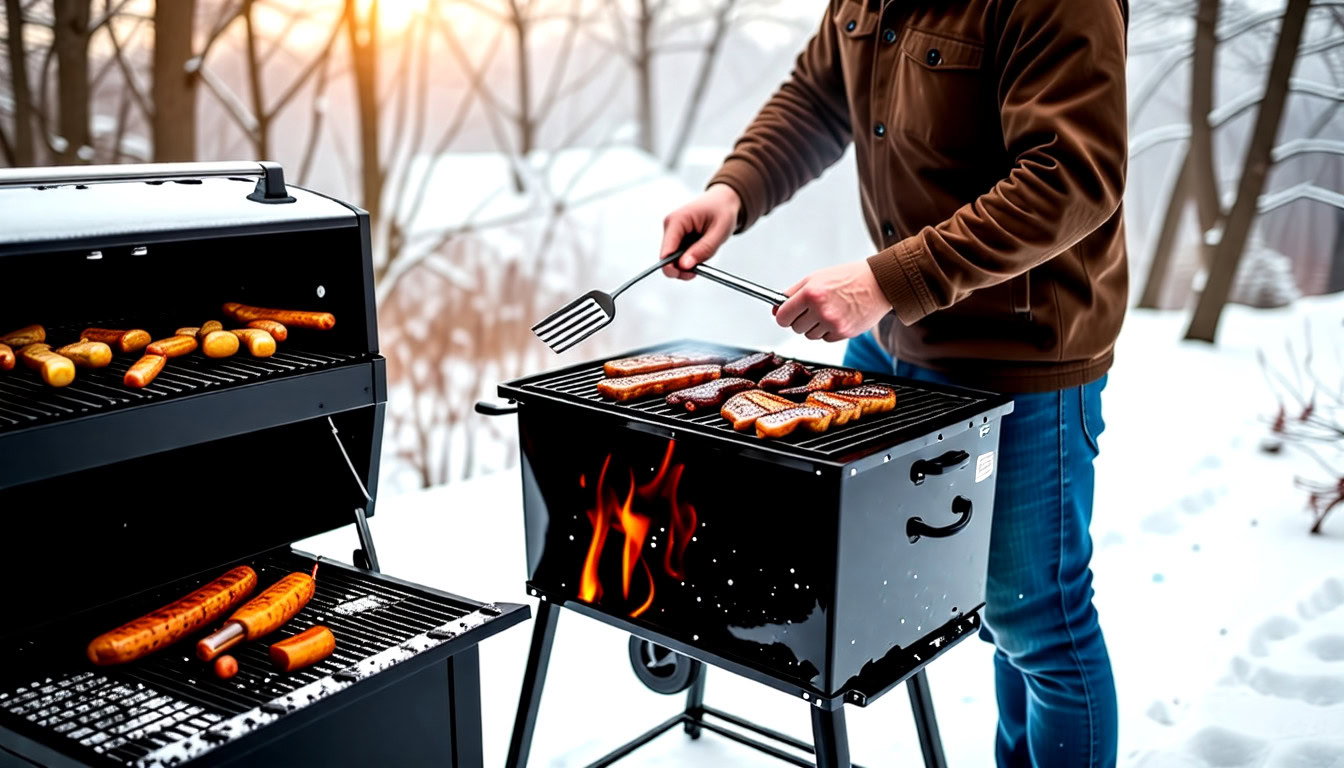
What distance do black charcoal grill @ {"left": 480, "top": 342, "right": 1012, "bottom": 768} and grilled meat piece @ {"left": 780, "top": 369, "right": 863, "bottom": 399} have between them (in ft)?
0.25

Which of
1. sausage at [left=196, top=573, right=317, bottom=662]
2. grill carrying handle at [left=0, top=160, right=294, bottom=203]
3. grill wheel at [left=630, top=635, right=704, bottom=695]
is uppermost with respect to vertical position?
grill carrying handle at [left=0, top=160, right=294, bottom=203]

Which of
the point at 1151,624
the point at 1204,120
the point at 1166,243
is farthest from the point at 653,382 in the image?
the point at 1166,243

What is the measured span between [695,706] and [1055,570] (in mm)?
974

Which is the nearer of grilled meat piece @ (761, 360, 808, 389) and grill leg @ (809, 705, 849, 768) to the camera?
grill leg @ (809, 705, 849, 768)

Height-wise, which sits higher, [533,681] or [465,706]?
[465,706]

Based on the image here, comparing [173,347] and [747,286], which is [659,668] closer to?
[747,286]

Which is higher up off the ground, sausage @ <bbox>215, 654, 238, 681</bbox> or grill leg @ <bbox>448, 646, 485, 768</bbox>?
sausage @ <bbox>215, 654, 238, 681</bbox>

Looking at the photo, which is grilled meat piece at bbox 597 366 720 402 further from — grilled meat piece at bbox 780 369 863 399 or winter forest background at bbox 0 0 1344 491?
winter forest background at bbox 0 0 1344 491

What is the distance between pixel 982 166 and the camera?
1822 mm

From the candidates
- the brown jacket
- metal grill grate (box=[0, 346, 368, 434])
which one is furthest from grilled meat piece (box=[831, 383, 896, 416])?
metal grill grate (box=[0, 346, 368, 434])

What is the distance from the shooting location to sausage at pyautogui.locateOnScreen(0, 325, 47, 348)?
1571 mm

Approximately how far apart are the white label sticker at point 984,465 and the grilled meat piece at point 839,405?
24 centimetres

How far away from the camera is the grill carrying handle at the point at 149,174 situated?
4.85 feet

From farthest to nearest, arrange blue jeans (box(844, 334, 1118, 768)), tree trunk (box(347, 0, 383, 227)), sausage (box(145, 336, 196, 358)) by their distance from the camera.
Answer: tree trunk (box(347, 0, 383, 227))
blue jeans (box(844, 334, 1118, 768))
sausage (box(145, 336, 196, 358))
